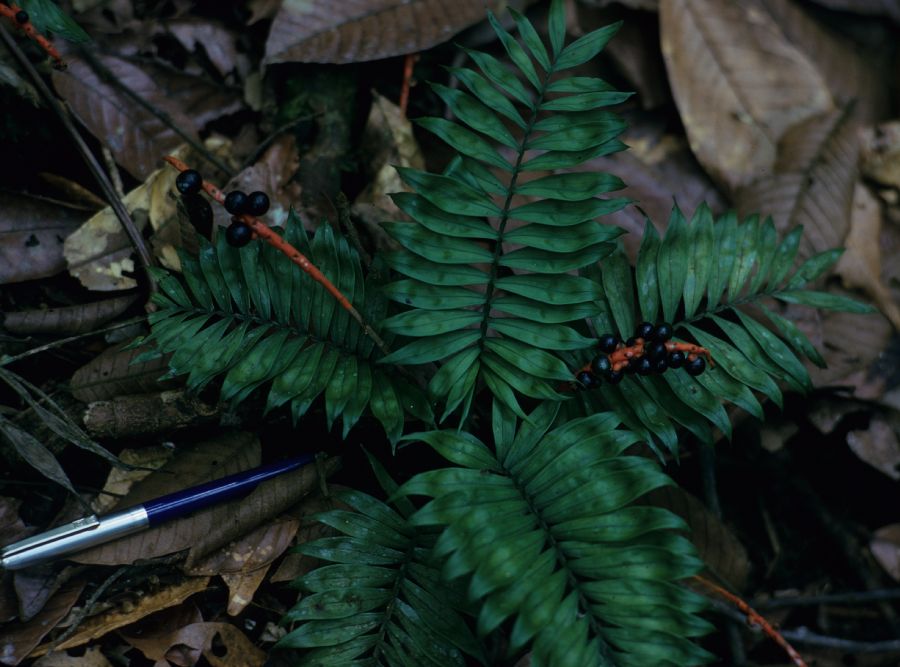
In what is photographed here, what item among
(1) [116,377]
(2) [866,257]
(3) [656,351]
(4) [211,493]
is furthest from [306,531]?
(2) [866,257]

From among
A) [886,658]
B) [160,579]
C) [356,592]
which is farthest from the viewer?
[886,658]

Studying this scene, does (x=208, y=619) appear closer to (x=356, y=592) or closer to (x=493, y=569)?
(x=356, y=592)

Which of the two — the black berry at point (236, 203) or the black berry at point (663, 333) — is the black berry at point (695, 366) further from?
the black berry at point (236, 203)

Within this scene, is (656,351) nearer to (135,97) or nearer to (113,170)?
(113,170)

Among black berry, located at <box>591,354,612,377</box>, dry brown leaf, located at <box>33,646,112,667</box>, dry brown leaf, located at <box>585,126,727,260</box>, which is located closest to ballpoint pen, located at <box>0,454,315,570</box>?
dry brown leaf, located at <box>33,646,112,667</box>

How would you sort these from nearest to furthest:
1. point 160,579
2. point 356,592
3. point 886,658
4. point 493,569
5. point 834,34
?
point 493,569 < point 356,592 < point 160,579 < point 886,658 < point 834,34

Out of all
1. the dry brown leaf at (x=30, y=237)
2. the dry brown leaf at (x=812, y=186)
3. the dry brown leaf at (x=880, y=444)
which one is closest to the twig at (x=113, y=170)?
the dry brown leaf at (x=30, y=237)

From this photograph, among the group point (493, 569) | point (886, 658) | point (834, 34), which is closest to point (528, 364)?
point (493, 569)
